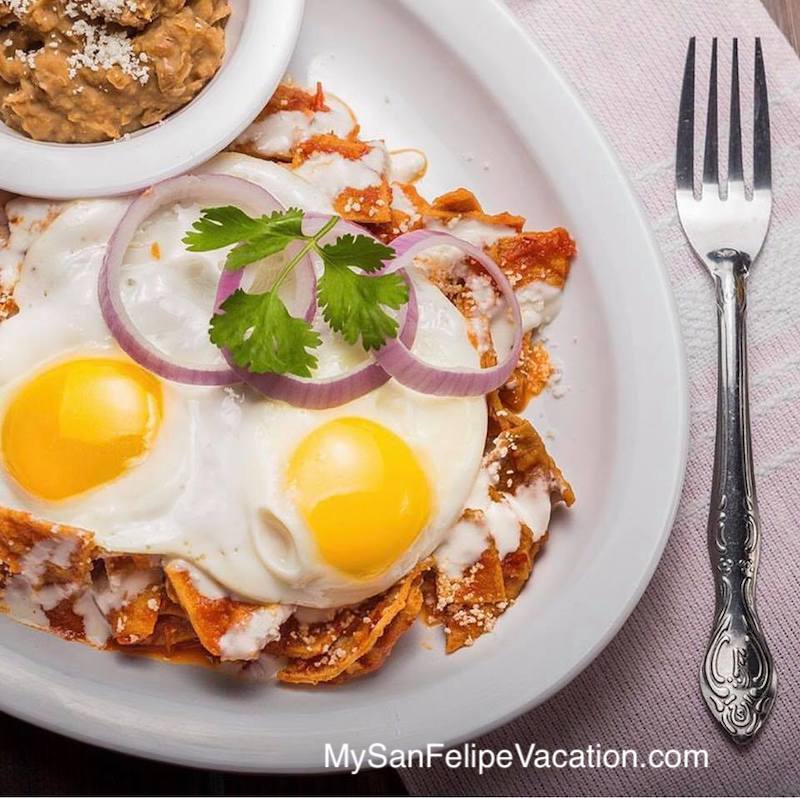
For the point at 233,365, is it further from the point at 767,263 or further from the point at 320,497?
the point at 767,263

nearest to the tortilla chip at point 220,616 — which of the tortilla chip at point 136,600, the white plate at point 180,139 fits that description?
the tortilla chip at point 136,600

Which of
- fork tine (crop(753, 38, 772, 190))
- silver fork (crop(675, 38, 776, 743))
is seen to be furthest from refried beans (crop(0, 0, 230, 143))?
fork tine (crop(753, 38, 772, 190))

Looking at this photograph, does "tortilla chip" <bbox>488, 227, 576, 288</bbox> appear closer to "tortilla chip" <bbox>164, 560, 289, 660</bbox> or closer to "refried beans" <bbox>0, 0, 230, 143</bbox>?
"refried beans" <bbox>0, 0, 230, 143</bbox>

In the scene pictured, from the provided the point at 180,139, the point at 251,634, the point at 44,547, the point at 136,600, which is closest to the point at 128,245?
the point at 180,139

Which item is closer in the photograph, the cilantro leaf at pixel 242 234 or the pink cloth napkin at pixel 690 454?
the cilantro leaf at pixel 242 234

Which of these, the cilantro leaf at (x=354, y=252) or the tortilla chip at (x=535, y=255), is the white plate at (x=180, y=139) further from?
the tortilla chip at (x=535, y=255)

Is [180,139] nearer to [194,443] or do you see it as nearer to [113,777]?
[194,443]

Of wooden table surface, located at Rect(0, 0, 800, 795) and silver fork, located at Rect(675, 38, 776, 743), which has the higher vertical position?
silver fork, located at Rect(675, 38, 776, 743)
